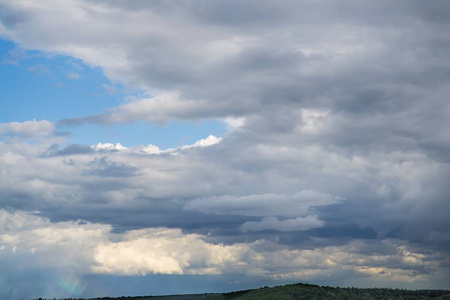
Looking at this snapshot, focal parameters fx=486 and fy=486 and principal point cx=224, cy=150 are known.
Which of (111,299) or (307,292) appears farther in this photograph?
(111,299)

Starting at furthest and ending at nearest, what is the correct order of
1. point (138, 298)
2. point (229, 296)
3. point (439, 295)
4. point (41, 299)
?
point (138, 298) < point (41, 299) < point (229, 296) < point (439, 295)

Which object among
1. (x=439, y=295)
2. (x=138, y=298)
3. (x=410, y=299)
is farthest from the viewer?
(x=138, y=298)

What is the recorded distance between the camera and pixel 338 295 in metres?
81.3

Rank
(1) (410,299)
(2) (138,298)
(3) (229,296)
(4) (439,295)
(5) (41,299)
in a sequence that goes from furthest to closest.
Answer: (2) (138,298) → (5) (41,299) → (3) (229,296) → (4) (439,295) → (1) (410,299)

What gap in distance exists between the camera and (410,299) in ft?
256

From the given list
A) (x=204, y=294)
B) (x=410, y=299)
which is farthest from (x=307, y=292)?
(x=204, y=294)

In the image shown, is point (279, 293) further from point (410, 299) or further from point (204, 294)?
point (204, 294)

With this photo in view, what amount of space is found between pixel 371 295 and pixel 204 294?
4619 cm

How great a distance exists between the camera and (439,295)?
274 ft

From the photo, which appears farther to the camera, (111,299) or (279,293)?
(111,299)

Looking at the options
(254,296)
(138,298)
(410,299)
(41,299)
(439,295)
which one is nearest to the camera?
(410,299)

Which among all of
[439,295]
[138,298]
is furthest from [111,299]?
[439,295]

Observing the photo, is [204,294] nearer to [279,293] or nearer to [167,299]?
[167,299]

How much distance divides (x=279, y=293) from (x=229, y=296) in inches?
792
